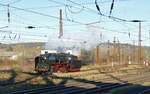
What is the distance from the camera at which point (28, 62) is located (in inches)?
2056

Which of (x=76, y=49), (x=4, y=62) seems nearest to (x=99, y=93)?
(x=4, y=62)

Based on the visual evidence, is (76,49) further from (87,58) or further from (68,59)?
(68,59)

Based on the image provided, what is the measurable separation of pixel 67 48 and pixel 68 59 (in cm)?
2057

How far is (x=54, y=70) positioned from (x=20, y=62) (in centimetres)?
2076

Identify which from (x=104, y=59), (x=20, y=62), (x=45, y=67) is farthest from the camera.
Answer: (x=104, y=59)

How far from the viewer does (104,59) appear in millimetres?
74062

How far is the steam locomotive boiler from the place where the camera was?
31438 millimetres

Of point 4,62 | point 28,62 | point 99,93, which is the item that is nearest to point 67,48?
point 28,62

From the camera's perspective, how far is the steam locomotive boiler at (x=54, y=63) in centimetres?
3144

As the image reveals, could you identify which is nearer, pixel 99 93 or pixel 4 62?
pixel 99 93

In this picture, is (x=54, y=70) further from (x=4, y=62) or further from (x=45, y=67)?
(x=4, y=62)

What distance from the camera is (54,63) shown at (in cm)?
3231

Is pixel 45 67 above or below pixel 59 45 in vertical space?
below

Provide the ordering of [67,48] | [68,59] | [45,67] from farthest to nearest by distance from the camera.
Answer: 1. [67,48]
2. [68,59]
3. [45,67]
